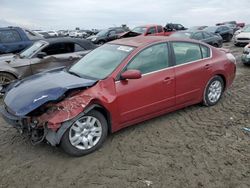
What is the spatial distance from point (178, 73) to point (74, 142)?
2.21 meters

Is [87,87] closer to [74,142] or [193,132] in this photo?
[74,142]

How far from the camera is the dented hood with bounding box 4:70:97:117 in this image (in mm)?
3793

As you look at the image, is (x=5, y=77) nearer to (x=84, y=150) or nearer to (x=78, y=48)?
(x=78, y=48)

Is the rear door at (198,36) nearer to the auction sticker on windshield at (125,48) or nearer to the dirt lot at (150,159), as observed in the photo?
the dirt lot at (150,159)

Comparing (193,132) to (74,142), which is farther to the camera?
(193,132)

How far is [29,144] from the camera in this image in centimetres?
445

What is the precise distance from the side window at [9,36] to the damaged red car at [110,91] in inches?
227

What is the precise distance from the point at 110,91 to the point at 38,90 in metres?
1.02

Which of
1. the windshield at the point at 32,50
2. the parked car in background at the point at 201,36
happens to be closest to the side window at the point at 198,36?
the parked car in background at the point at 201,36

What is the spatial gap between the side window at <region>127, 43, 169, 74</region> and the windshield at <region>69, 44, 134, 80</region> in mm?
192

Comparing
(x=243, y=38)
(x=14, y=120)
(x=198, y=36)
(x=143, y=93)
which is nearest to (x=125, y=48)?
(x=143, y=93)

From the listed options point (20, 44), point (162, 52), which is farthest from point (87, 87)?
point (20, 44)

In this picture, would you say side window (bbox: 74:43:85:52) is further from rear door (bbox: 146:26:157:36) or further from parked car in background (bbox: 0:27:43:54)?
rear door (bbox: 146:26:157:36)

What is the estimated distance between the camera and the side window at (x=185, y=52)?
5.12m
